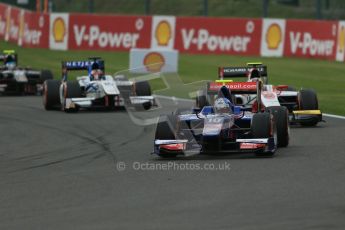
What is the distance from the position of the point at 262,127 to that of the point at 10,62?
514 inches

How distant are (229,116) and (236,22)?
2351 centimetres

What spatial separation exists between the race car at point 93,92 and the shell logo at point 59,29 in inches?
739

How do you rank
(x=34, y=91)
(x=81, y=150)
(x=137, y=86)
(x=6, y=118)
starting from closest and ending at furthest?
(x=81, y=150) → (x=6, y=118) → (x=137, y=86) → (x=34, y=91)

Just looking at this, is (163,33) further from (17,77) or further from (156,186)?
(156,186)

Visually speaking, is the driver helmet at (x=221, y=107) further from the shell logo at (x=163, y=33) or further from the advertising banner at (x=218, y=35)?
the shell logo at (x=163, y=33)

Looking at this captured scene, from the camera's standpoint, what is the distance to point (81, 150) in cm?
1361

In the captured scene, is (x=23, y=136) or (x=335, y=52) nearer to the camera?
(x=23, y=136)

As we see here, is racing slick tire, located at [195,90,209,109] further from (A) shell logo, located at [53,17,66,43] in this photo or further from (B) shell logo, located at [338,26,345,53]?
(A) shell logo, located at [53,17,66,43]

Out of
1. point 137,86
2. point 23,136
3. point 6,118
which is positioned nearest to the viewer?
point 23,136

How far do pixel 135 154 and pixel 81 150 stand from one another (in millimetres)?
Answer: 933

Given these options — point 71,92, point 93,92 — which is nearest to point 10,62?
point 93,92

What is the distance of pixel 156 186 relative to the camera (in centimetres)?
1018

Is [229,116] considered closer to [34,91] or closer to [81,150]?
[81,150]

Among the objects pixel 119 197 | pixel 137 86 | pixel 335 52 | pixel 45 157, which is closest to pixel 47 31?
pixel 335 52
